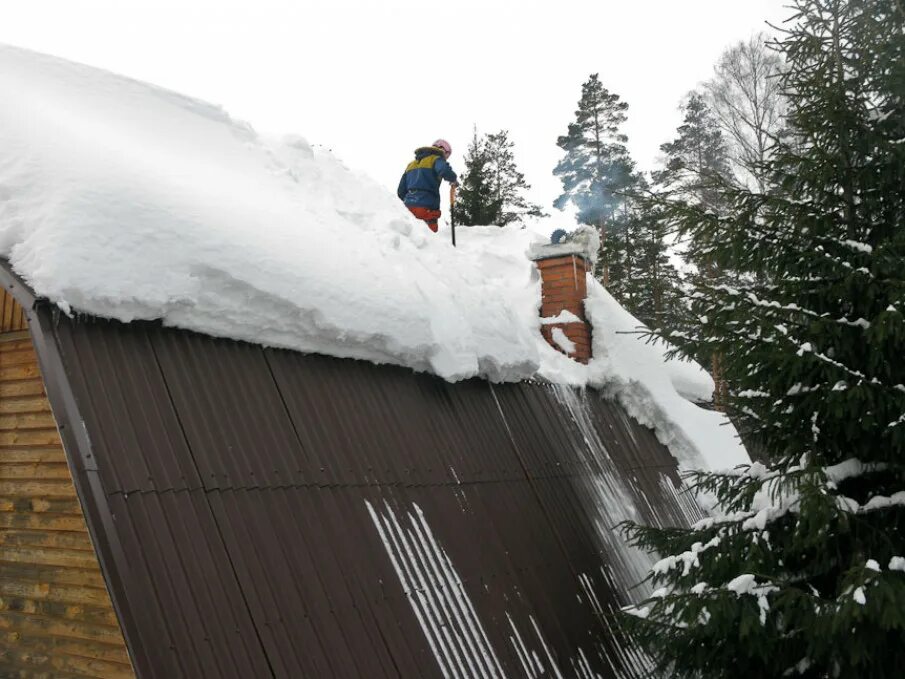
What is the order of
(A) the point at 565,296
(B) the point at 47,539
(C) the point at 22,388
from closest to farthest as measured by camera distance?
(B) the point at 47,539 → (C) the point at 22,388 → (A) the point at 565,296

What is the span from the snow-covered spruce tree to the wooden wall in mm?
3135

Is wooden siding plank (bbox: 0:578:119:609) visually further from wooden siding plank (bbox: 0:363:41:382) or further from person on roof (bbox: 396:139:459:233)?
person on roof (bbox: 396:139:459:233)

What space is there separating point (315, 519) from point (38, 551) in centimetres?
162

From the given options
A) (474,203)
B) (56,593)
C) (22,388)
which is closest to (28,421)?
(22,388)

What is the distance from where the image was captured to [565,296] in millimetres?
9961

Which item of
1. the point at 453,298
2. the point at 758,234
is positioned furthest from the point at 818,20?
the point at 453,298

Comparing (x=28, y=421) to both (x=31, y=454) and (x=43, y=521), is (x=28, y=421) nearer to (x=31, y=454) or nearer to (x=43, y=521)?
(x=31, y=454)

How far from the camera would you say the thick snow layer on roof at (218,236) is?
4.07 metres

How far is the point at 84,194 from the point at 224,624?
2445mm

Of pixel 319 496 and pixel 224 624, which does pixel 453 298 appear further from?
pixel 224 624

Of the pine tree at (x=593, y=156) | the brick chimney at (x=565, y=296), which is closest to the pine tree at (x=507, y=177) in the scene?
the pine tree at (x=593, y=156)

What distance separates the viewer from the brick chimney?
967 cm

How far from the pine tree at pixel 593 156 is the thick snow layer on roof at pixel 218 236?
2313 centimetres

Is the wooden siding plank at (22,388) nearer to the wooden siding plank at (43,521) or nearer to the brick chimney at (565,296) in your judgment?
the wooden siding plank at (43,521)
